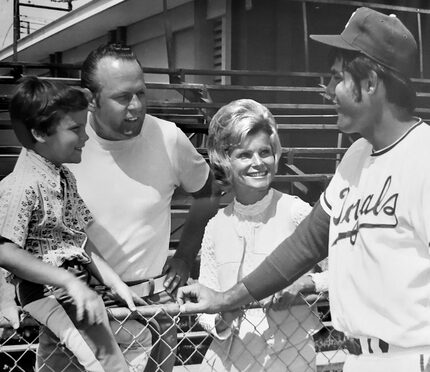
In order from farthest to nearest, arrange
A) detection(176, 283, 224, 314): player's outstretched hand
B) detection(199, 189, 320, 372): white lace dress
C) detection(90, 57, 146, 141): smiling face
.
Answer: detection(90, 57, 146, 141): smiling face, detection(199, 189, 320, 372): white lace dress, detection(176, 283, 224, 314): player's outstretched hand

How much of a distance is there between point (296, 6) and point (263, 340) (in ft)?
27.2

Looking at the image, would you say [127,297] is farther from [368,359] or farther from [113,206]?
[368,359]

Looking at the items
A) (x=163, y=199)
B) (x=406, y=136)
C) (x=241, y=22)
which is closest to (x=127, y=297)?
(x=163, y=199)

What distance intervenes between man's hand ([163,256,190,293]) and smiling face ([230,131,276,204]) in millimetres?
425

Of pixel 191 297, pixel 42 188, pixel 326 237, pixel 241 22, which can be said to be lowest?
pixel 191 297

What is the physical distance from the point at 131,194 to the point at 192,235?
35 cm

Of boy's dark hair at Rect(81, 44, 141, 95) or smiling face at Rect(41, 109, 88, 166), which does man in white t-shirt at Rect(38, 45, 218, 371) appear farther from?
smiling face at Rect(41, 109, 88, 166)

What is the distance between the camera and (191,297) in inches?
94.2

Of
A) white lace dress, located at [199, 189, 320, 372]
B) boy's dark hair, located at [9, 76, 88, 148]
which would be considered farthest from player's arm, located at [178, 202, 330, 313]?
boy's dark hair, located at [9, 76, 88, 148]

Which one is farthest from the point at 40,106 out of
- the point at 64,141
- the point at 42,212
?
the point at 42,212

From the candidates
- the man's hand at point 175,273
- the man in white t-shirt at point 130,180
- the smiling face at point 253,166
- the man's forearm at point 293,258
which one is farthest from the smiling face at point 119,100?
the man's forearm at point 293,258

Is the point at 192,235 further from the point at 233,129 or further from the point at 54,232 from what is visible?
the point at 54,232

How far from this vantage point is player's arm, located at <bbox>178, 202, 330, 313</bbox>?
2.19 metres

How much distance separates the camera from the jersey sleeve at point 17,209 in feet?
7.00
